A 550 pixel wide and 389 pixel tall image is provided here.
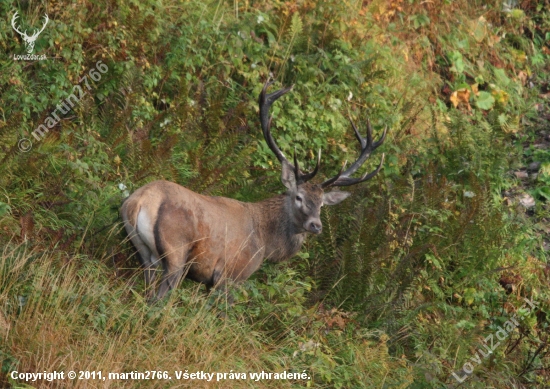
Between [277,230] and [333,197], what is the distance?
0.72m

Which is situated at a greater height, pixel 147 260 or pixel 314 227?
pixel 147 260

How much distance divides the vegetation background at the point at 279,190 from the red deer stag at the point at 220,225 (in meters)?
0.22

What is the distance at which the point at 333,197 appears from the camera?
8.68 metres

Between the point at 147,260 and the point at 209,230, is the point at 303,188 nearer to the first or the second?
the point at 209,230

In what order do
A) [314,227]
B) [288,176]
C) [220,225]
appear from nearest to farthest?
1. [220,225]
2. [314,227]
3. [288,176]

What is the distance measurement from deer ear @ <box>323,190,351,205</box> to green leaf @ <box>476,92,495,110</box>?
466cm

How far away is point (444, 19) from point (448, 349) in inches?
262

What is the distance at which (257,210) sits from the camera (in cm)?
831

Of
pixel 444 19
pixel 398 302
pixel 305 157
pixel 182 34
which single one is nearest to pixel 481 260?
pixel 398 302

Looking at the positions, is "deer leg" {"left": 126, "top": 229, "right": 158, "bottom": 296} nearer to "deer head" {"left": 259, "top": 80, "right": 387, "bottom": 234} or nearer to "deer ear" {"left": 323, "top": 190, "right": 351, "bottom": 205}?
"deer head" {"left": 259, "top": 80, "right": 387, "bottom": 234}

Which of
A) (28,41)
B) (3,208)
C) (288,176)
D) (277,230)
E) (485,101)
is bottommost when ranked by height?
(485,101)

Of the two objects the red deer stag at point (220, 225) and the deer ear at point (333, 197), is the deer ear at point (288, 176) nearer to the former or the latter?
the red deer stag at point (220, 225)

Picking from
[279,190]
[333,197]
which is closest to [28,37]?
[279,190]

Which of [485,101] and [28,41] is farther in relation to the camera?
[485,101]
